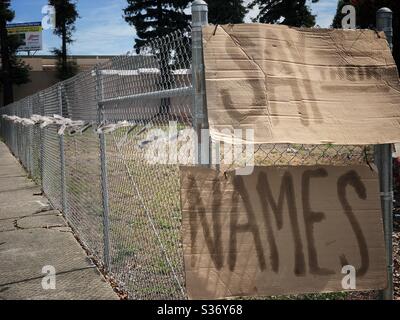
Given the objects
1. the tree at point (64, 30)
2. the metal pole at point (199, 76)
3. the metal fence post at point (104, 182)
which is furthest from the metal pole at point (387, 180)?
the tree at point (64, 30)

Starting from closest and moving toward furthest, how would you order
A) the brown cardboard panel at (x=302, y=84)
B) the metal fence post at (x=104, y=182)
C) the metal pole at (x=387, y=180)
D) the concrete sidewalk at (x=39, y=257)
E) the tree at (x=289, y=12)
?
the brown cardboard panel at (x=302, y=84), the metal pole at (x=387, y=180), the concrete sidewalk at (x=39, y=257), the metal fence post at (x=104, y=182), the tree at (x=289, y=12)

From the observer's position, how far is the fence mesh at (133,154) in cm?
281

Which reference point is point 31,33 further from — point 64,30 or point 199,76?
point 199,76

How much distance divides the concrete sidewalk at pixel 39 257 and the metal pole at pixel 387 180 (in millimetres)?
2259

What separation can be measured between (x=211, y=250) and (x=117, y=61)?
2.08 m

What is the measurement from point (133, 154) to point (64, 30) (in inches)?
1649

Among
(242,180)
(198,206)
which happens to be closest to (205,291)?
(198,206)

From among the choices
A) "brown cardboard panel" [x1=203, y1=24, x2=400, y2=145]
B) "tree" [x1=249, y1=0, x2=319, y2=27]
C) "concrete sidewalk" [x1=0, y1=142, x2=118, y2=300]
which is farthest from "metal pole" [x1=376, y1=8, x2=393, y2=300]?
"tree" [x1=249, y1=0, x2=319, y2=27]

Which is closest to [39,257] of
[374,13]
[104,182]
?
[104,182]

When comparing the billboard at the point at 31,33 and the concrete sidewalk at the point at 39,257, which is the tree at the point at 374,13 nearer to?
the concrete sidewalk at the point at 39,257

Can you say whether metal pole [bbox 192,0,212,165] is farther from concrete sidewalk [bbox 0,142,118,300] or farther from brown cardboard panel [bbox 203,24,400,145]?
concrete sidewalk [bbox 0,142,118,300]

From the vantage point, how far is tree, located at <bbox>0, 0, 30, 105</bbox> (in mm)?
34406

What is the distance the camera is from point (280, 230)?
7.23ft

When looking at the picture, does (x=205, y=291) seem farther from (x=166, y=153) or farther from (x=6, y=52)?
(x=6, y=52)
